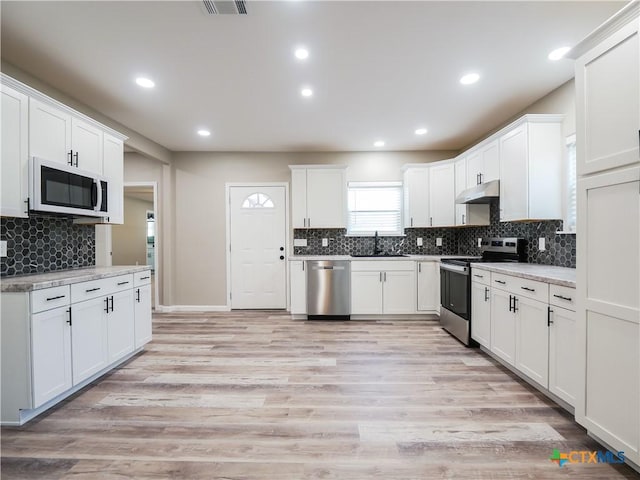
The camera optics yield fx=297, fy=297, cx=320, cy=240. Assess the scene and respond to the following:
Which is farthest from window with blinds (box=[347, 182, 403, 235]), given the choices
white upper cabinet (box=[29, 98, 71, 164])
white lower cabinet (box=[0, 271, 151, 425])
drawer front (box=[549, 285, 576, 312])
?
white upper cabinet (box=[29, 98, 71, 164])

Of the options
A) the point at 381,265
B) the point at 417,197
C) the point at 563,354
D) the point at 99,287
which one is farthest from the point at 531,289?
the point at 99,287

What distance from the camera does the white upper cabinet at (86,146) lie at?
262 centimetres

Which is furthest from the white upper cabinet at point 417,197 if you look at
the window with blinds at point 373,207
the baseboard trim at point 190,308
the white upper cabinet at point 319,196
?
the baseboard trim at point 190,308

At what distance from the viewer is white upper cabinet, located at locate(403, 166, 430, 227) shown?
468 cm

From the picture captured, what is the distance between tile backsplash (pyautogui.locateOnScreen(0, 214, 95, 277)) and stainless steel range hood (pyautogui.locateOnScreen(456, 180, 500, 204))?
4377mm

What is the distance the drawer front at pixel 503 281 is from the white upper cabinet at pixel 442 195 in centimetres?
177

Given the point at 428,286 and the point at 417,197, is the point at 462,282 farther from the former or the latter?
the point at 417,197

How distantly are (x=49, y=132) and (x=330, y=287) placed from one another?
3474 mm

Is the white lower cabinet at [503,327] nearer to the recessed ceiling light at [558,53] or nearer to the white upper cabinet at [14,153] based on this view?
the recessed ceiling light at [558,53]

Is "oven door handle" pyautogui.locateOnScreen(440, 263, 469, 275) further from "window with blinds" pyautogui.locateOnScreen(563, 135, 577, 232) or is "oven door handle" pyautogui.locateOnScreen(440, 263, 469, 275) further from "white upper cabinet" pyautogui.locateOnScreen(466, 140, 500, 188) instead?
"white upper cabinet" pyautogui.locateOnScreen(466, 140, 500, 188)

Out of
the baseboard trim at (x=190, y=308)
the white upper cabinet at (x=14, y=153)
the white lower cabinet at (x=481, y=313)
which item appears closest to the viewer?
the white upper cabinet at (x=14, y=153)

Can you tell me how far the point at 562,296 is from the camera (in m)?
2.04

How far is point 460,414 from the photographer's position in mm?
2041

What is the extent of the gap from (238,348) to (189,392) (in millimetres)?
958
